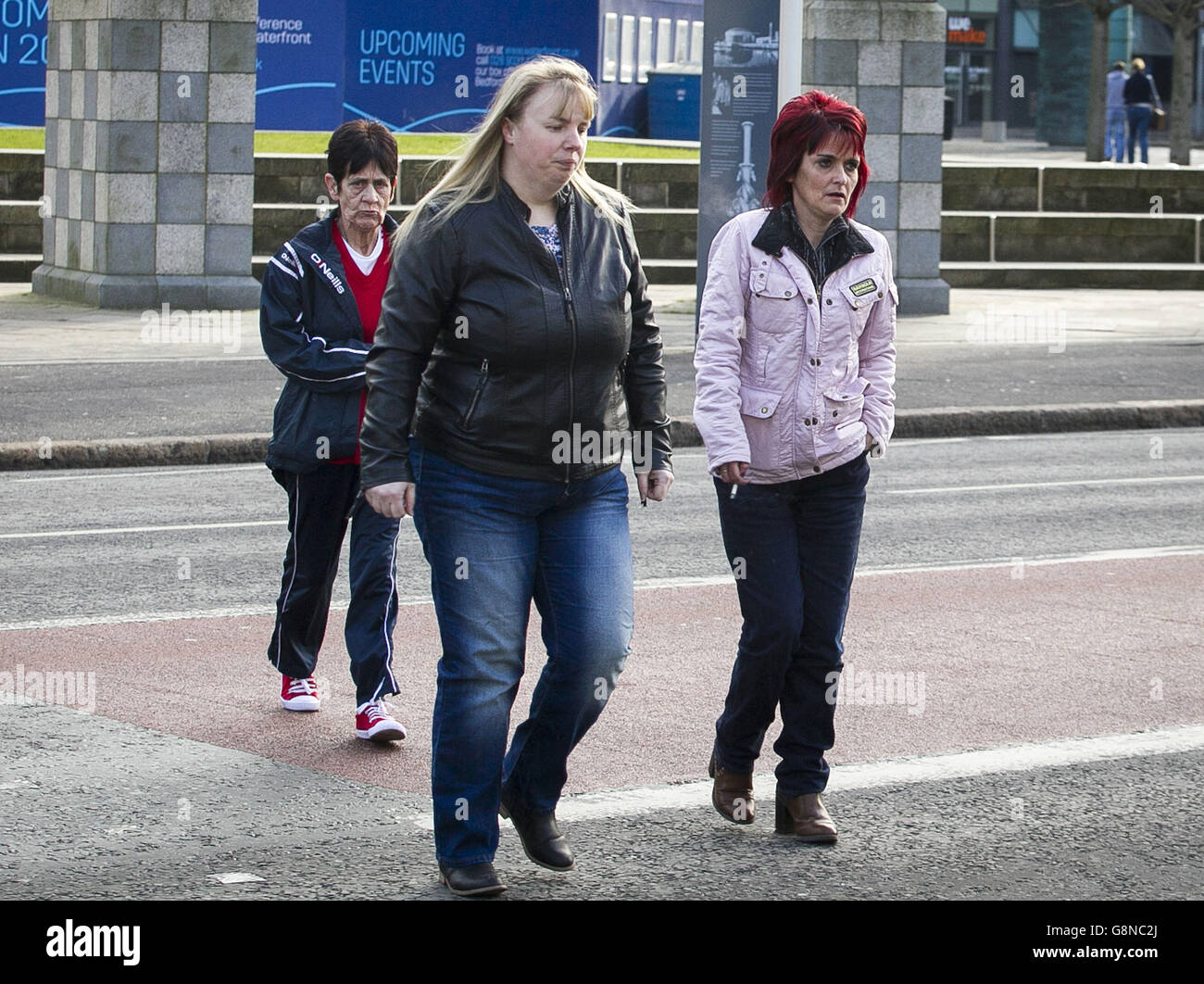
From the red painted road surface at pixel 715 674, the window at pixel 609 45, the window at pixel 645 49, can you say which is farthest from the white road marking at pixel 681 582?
the window at pixel 645 49

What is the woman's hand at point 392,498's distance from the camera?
4449 mm

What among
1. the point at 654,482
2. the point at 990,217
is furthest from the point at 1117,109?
the point at 654,482

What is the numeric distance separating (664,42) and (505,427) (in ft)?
102

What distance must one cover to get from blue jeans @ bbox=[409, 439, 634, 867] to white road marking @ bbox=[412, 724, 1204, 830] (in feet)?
1.76

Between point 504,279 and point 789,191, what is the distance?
3.30 ft

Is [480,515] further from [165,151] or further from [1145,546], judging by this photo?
[165,151]

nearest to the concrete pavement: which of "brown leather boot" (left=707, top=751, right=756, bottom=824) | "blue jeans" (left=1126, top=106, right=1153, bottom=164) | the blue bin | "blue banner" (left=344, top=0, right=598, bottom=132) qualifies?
"brown leather boot" (left=707, top=751, right=756, bottom=824)

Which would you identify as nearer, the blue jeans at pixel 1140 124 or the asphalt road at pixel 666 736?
the asphalt road at pixel 666 736

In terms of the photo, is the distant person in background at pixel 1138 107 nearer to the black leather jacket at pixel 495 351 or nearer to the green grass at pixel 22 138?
the green grass at pixel 22 138

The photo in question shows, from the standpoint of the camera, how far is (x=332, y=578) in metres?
6.22

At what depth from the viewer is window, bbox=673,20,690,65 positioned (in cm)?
3516

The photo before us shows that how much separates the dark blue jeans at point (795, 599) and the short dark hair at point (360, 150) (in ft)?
5.13
